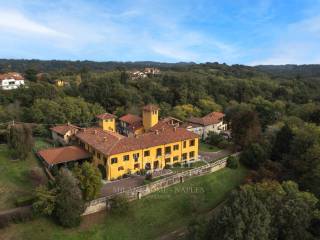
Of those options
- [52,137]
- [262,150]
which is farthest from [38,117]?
[262,150]

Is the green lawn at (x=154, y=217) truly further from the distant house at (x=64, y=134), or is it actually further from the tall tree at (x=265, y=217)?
the distant house at (x=64, y=134)

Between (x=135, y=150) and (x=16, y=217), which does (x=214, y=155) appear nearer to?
(x=135, y=150)

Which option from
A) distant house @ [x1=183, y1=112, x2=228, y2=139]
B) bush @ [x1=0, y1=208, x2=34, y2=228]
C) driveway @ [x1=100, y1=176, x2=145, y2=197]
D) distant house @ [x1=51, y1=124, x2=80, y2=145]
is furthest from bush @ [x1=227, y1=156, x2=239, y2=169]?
bush @ [x1=0, y1=208, x2=34, y2=228]

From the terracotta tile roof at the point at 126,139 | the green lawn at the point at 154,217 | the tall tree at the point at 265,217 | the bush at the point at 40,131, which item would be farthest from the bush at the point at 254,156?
the bush at the point at 40,131

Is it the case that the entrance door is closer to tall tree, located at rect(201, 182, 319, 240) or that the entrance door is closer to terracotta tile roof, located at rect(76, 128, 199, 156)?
terracotta tile roof, located at rect(76, 128, 199, 156)

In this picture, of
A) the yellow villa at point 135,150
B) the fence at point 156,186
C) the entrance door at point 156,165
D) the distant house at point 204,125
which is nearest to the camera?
the fence at point 156,186

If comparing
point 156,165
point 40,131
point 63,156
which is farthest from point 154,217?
point 40,131

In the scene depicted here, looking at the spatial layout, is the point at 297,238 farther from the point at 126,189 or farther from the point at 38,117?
the point at 38,117
